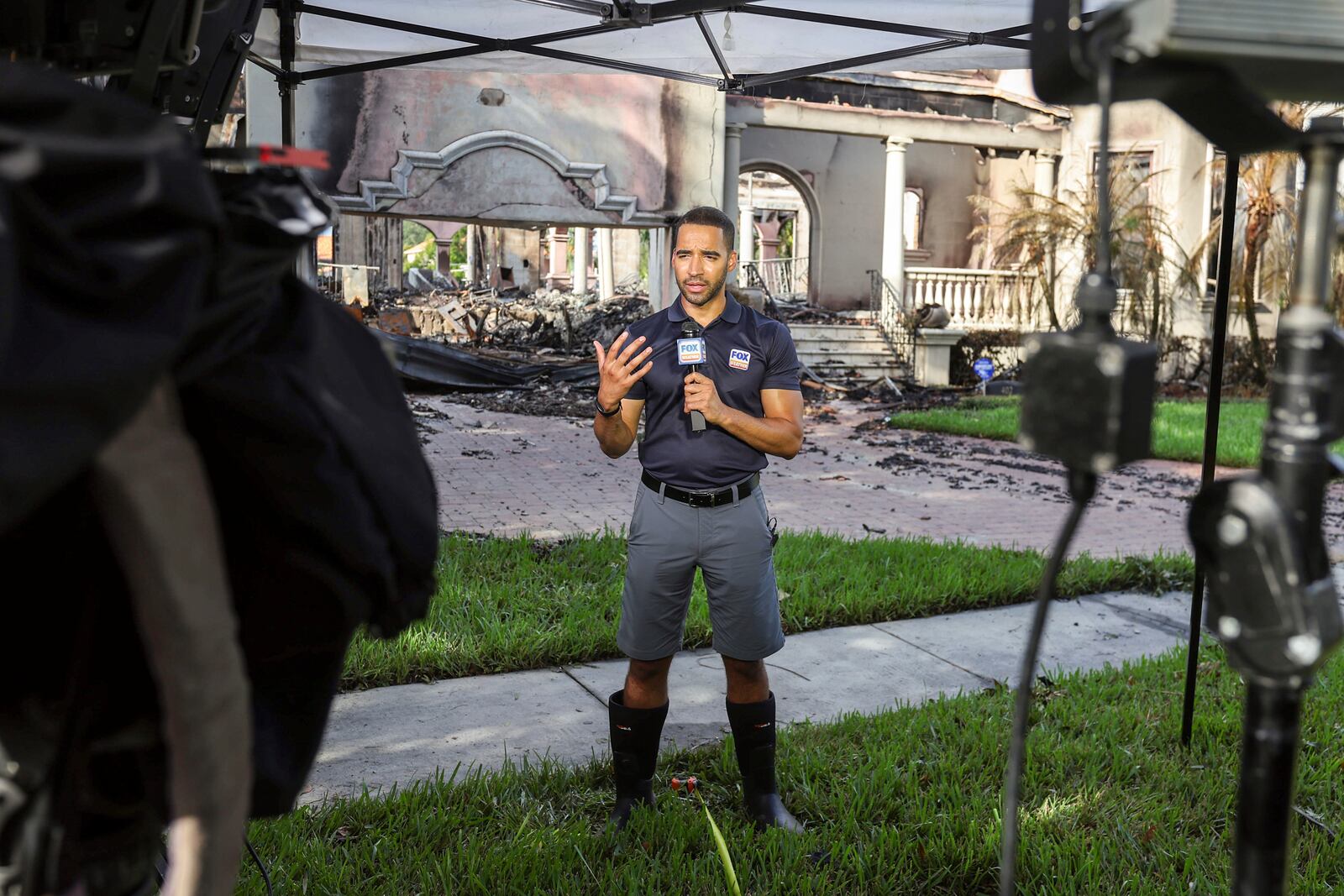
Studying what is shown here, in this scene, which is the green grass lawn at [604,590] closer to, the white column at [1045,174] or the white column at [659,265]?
the white column at [659,265]

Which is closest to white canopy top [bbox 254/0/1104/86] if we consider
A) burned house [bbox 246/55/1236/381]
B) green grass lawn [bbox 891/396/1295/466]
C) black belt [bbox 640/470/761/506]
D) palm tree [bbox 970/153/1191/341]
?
black belt [bbox 640/470/761/506]

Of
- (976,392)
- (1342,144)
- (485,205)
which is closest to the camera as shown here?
(1342,144)

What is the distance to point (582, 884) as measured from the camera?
2908mm

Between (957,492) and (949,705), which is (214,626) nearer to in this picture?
(949,705)

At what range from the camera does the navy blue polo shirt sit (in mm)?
3199

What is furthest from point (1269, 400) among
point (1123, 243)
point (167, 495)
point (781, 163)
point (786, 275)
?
point (786, 275)

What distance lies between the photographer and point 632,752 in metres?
3.24

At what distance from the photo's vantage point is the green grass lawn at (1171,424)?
11250mm

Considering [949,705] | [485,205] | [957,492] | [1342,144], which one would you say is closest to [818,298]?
[485,205]

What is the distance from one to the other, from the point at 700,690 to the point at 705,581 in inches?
55.9

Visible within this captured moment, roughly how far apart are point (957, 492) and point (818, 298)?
18.0m

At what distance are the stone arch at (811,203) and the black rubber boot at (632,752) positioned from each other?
23.4 metres

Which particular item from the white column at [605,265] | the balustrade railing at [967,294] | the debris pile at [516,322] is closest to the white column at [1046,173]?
the balustrade railing at [967,294]

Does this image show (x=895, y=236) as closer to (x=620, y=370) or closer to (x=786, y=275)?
(x=786, y=275)
